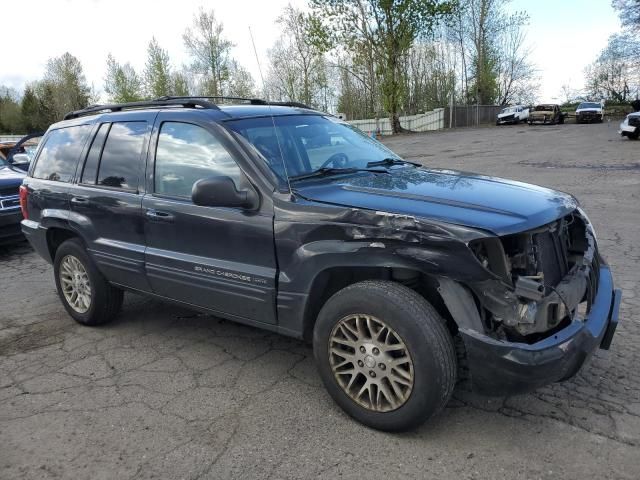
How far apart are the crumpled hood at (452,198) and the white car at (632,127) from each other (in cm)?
1914

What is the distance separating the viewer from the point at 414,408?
8.66 feet

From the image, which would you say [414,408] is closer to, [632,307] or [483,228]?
[483,228]

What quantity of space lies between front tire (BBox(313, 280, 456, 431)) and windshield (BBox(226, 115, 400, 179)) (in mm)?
988

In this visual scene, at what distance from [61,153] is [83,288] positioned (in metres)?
1.23

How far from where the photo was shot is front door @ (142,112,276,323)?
3188 mm

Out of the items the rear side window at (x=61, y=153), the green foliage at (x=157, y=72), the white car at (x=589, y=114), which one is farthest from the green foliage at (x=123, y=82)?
the rear side window at (x=61, y=153)

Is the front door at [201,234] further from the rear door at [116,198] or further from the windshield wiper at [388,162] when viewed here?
the windshield wiper at [388,162]

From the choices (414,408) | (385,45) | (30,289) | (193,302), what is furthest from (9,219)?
(385,45)

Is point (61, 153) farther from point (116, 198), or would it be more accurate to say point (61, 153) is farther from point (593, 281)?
point (593, 281)

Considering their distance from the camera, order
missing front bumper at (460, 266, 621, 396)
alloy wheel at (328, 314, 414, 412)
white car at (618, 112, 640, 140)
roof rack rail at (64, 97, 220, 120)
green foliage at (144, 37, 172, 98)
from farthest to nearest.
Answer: green foliage at (144, 37, 172, 98) → white car at (618, 112, 640, 140) → roof rack rail at (64, 97, 220, 120) → alloy wheel at (328, 314, 414, 412) → missing front bumper at (460, 266, 621, 396)

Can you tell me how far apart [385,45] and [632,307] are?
104 feet

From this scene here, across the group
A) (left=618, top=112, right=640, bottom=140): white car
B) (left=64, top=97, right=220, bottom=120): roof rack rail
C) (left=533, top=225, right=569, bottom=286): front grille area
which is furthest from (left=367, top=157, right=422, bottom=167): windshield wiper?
(left=618, top=112, right=640, bottom=140): white car

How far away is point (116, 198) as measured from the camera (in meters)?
3.96

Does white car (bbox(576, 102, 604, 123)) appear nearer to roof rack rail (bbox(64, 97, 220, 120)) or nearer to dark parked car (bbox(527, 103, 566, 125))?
dark parked car (bbox(527, 103, 566, 125))
